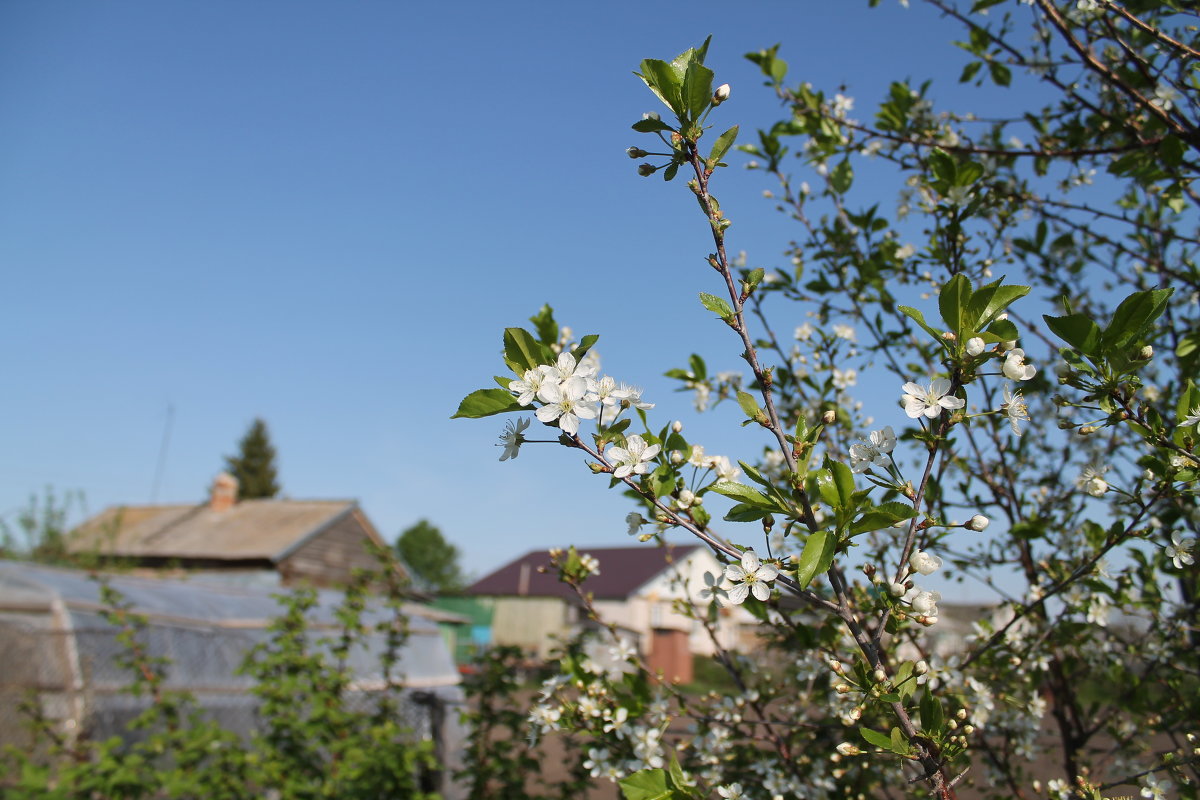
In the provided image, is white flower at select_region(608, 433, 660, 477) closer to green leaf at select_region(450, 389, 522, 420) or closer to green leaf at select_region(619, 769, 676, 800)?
green leaf at select_region(450, 389, 522, 420)

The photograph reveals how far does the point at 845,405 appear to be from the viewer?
3033 millimetres

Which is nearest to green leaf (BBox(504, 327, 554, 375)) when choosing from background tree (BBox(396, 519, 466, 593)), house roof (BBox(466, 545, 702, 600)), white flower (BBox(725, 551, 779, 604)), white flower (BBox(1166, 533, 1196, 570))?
white flower (BBox(725, 551, 779, 604))

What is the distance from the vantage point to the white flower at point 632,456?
→ 1457 millimetres

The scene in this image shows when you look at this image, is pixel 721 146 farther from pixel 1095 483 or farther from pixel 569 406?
pixel 1095 483

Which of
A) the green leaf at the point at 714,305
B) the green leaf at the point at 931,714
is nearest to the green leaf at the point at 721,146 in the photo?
the green leaf at the point at 714,305

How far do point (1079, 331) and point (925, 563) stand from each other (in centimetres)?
54

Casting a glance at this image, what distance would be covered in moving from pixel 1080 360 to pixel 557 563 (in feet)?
5.21

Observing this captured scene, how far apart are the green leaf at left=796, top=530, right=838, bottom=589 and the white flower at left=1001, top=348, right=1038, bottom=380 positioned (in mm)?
438

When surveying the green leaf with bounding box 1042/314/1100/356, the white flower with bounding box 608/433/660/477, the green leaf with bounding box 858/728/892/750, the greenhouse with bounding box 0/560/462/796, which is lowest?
the greenhouse with bounding box 0/560/462/796

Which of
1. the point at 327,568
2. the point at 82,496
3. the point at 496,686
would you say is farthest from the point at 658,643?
the point at 496,686

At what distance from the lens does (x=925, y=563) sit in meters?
1.37

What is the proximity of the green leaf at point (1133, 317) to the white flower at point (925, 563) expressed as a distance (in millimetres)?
536

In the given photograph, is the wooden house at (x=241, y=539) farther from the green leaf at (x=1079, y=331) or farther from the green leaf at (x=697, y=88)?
the green leaf at (x=1079, y=331)

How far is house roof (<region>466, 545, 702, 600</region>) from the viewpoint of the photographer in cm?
2910
